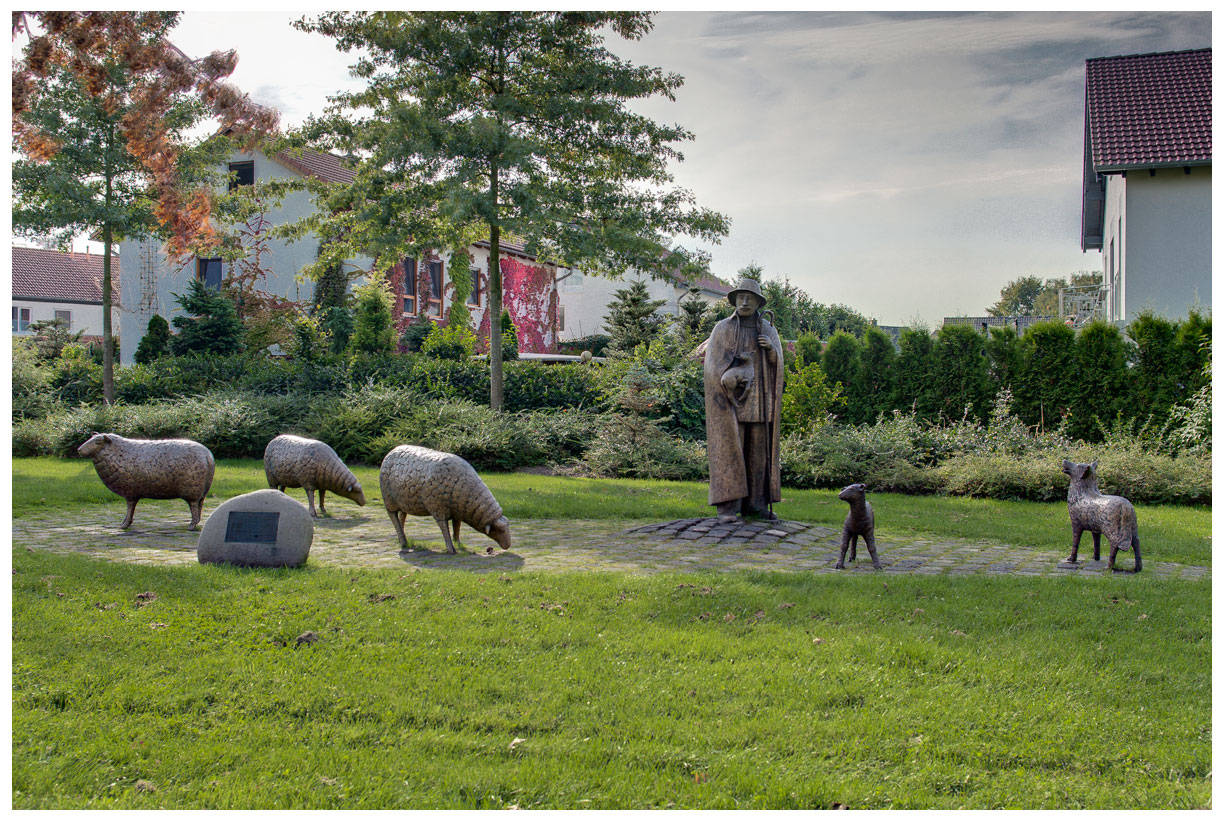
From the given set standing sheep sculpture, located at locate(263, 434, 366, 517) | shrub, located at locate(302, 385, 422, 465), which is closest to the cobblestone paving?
standing sheep sculpture, located at locate(263, 434, 366, 517)

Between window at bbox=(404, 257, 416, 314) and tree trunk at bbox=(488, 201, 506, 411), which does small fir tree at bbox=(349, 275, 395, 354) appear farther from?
tree trunk at bbox=(488, 201, 506, 411)

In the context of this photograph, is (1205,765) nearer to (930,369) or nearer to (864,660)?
(864,660)

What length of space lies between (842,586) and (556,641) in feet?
8.27

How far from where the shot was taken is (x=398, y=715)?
4316 mm

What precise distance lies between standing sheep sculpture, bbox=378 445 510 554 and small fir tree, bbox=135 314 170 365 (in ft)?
69.7

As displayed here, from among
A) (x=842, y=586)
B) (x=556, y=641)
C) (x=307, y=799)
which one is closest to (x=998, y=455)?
(x=842, y=586)

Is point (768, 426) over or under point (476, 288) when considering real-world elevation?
under

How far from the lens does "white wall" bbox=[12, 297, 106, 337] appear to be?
4900 cm

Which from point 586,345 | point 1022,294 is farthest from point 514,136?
point 1022,294

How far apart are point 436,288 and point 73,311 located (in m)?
29.3

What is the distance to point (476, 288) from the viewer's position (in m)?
34.7

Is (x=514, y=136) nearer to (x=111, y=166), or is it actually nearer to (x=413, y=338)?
(x=111, y=166)

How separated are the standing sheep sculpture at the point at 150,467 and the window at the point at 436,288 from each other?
76.9 feet

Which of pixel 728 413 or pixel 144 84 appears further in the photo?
pixel 144 84
